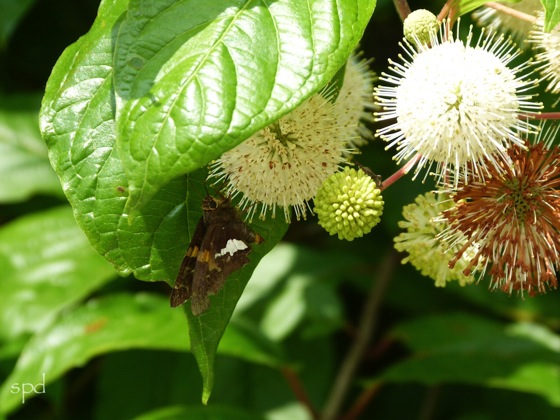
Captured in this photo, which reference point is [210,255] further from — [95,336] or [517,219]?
[95,336]

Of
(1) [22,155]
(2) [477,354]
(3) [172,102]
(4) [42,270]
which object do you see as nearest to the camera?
(3) [172,102]

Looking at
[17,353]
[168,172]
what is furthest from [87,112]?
[17,353]

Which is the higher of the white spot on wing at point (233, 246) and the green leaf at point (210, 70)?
the green leaf at point (210, 70)

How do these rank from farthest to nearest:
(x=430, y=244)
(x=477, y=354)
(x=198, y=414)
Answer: (x=477, y=354) → (x=198, y=414) → (x=430, y=244)

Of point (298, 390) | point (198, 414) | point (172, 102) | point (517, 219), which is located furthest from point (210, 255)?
point (298, 390)

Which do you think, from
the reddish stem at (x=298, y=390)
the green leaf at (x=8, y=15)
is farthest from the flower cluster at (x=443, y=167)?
the green leaf at (x=8, y=15)

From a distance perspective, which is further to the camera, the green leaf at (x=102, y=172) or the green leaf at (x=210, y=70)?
the green leaf at (x=102, y=172)

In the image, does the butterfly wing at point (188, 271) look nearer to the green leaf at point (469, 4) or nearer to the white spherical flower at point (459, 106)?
the white spherical flower at point (459, 106)

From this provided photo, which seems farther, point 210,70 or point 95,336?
point 95,336
